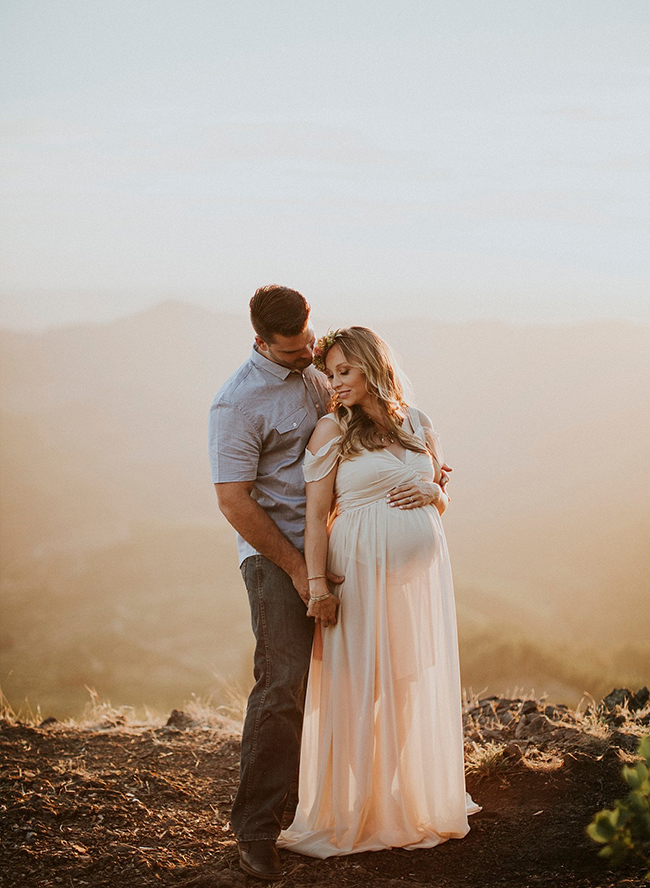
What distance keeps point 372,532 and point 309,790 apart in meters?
1.18

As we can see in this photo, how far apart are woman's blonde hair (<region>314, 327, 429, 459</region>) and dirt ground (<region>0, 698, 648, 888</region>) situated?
1679mm

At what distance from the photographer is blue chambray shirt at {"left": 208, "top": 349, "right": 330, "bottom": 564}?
3.28m

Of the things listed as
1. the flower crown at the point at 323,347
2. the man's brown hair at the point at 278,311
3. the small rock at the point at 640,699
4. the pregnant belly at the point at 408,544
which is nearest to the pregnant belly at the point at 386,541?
the pregnant belly at the point at 408,544

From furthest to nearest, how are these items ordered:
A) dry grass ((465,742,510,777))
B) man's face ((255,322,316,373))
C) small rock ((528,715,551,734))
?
small rock ((528,715,551,734)), dry grass ((465,742,510,777)), man's face ((255,322,316,373))

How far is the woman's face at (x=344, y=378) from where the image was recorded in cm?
329

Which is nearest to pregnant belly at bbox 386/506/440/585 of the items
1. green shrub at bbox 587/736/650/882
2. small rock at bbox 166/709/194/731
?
green shrub at bbox 587/736/650/882

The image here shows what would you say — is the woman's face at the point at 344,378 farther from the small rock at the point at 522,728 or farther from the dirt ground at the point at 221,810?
the small rock at the point at 522,728

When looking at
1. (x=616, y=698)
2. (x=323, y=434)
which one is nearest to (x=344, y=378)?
(x=323, y=434)

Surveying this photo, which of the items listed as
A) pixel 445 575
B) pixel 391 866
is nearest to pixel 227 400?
pixel 445 575

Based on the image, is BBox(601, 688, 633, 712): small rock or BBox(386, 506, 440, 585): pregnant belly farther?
BBox(601, 688, 633, 712): small rock

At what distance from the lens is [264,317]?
331 centimetres

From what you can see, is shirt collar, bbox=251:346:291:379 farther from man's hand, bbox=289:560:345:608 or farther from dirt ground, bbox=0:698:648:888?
dirt ground, bbox=0:698:648:888

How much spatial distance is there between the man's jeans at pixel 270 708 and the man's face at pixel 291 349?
0.83 metres

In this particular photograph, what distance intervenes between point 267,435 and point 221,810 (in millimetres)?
2018
